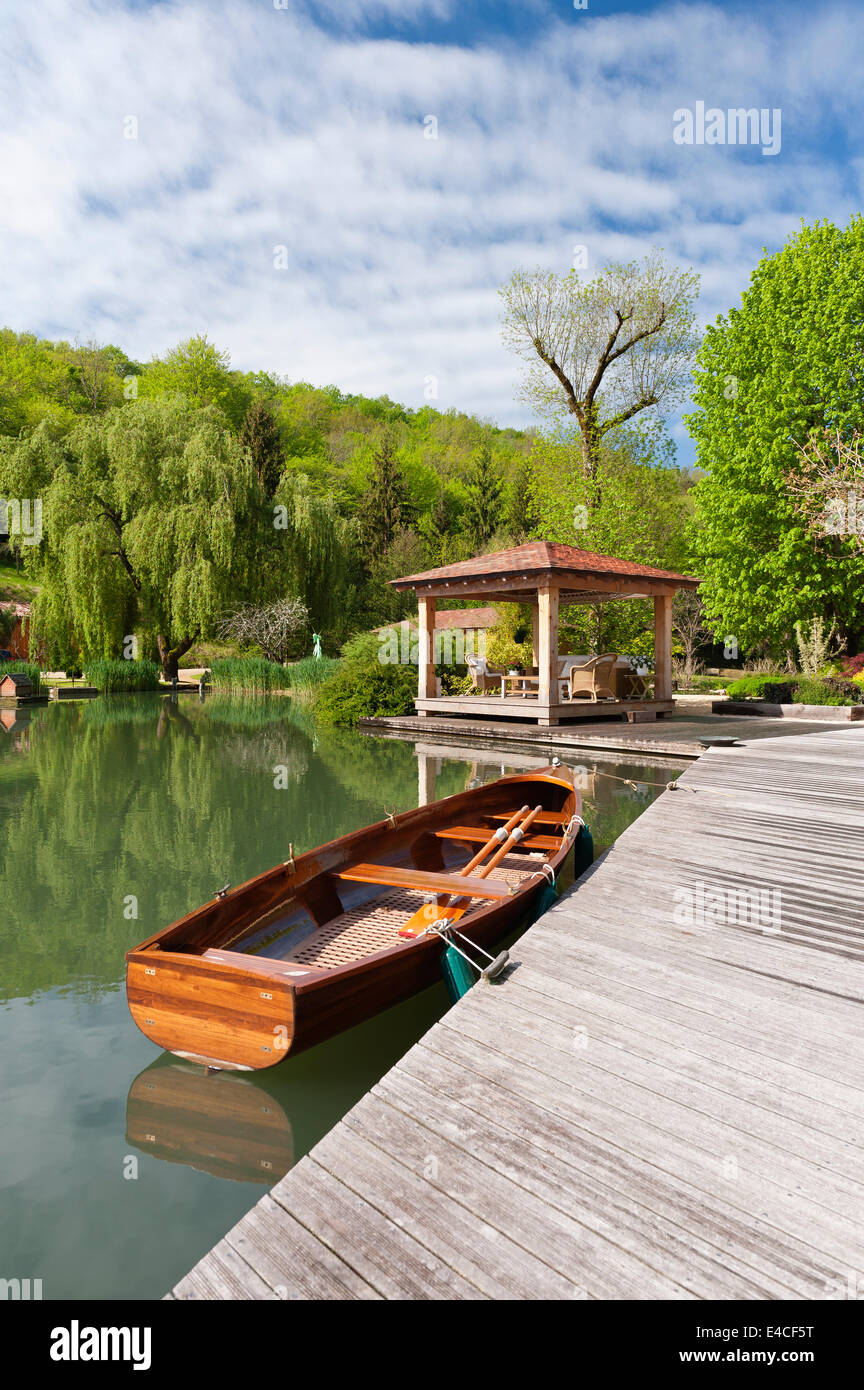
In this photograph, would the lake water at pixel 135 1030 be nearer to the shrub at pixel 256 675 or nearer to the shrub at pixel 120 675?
the shrub at pixel 120 675

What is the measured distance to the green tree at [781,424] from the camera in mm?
20094

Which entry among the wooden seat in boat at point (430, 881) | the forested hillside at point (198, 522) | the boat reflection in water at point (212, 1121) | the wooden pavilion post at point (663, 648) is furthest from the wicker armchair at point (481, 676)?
the boat reflection in water at point (212, 1121)

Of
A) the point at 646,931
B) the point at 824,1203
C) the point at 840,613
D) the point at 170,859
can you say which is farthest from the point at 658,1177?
the point at 840,613

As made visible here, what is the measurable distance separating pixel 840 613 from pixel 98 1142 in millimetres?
21856

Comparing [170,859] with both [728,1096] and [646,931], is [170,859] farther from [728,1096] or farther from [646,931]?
[728,1096]

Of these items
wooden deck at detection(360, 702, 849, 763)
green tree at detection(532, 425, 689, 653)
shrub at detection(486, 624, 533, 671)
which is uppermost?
green tree at detection(532, 425, 689, 653)

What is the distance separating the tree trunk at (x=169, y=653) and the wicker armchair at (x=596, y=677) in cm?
1495

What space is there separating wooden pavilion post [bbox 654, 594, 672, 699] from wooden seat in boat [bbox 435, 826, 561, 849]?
12.1 m

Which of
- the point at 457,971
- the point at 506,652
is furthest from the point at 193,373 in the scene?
the point at 457,971

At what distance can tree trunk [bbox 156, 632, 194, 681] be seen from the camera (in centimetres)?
2746

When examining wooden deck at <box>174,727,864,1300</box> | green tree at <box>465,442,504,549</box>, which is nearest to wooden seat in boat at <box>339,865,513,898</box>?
wooden deck at <box>174,727,864,1300</box>

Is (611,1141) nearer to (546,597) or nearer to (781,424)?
(546,597)

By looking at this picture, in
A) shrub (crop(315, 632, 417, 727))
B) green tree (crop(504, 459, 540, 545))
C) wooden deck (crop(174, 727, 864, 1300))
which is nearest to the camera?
wooden deck (crop(174, 727, 864, 1300))

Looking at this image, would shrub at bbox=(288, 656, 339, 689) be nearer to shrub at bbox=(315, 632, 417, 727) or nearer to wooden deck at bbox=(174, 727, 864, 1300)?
shrub at bbox=(315, 632, 417, 727)
